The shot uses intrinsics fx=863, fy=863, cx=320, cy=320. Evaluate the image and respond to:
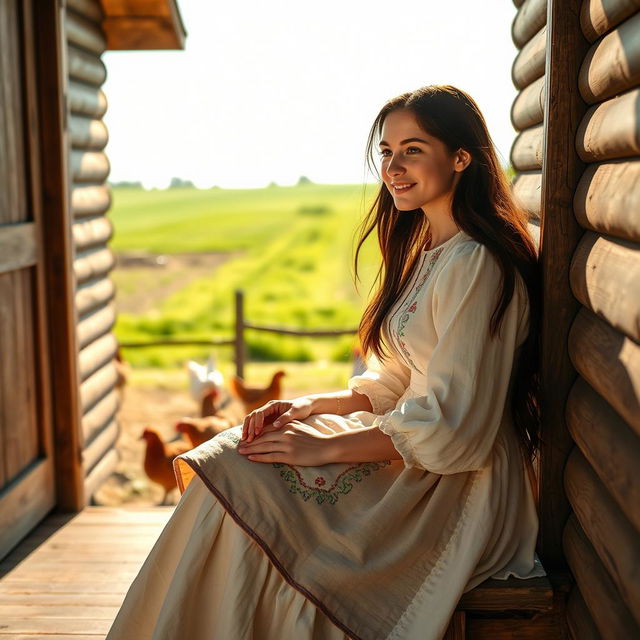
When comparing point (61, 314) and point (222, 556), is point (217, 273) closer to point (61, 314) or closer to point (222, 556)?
point (61, 314)

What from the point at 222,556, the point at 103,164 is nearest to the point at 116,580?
the point at 222,556

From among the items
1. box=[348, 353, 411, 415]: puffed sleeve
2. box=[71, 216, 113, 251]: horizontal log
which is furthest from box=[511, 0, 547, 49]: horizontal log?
box=[71, 216, 113, 251]: horizontal log

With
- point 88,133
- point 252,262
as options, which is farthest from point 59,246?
point 252,262

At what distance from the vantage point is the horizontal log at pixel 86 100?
461cm

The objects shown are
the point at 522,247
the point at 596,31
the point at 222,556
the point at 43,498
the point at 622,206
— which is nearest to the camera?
the point at 622,206

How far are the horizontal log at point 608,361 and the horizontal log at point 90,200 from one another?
10.5 feet

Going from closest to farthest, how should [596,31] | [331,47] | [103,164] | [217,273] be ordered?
1. [596,31]
2. [103,164]
3. [217,273]
4. [331,47]

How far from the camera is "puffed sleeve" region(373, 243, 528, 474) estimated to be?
6.82ft

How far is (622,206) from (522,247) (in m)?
0.65

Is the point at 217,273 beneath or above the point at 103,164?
beneath

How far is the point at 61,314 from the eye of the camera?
3.99 m

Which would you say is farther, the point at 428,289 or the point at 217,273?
the point at 217,273

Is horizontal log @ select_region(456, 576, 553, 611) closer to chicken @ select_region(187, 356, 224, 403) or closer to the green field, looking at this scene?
chicken @ select_region(187, 356, 224, 403)

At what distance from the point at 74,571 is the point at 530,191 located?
7.31 feet
